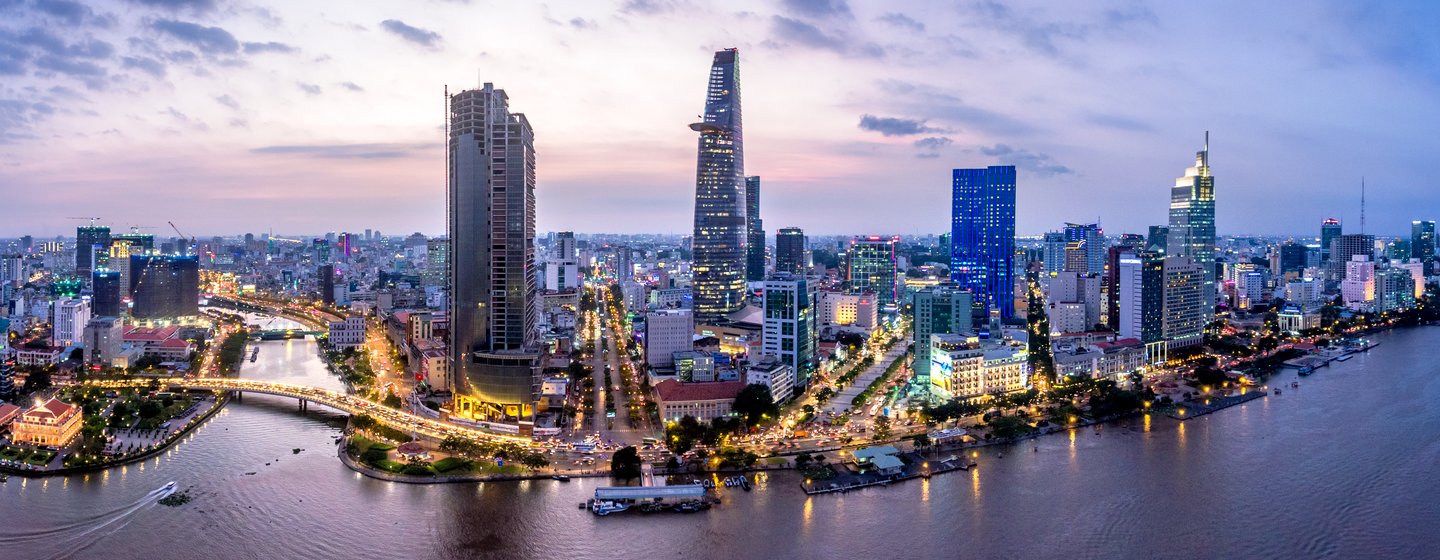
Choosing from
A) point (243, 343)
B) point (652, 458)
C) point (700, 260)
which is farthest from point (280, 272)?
point (652, 458)

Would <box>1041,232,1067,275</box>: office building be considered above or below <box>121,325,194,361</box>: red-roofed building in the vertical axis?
above

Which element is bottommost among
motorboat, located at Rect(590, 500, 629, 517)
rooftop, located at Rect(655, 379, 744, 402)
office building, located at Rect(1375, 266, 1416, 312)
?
motorboat, located at Rect(590, 500, 629, 517)

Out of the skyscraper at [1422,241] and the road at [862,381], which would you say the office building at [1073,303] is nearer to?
the road at [862,381]

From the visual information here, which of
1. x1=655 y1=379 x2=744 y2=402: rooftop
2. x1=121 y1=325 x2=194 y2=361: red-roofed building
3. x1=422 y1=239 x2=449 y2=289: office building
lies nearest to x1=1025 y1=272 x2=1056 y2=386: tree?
x1=655 y1=379 x2=744 y2=402: rooftop

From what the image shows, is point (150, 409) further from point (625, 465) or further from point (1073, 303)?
point (1073, 303)

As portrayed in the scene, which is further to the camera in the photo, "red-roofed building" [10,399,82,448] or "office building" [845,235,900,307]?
"office building" [845,235,900,307]

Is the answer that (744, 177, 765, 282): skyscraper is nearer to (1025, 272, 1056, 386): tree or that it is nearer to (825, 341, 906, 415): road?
(825, 341, 906, 415): road

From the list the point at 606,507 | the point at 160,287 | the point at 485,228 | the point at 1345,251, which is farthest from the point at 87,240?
the point at 1345,251
